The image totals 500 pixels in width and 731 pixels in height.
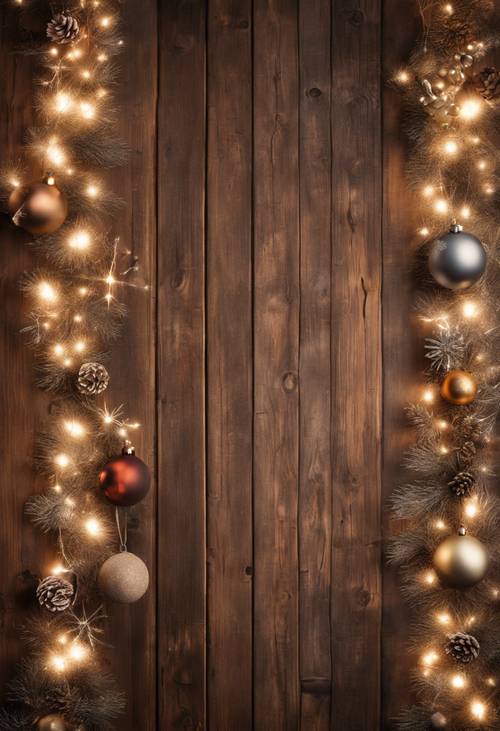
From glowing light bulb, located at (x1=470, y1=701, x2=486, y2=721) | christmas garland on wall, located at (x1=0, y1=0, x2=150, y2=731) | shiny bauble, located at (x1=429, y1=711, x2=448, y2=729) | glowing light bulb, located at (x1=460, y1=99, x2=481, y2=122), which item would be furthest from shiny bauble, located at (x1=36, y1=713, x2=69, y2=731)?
glowing light bulb, located at (x1=460, y1=99, x2=481, y2=122)

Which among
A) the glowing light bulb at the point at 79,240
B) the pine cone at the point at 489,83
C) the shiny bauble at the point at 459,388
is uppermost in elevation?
the pine cone at the point at 489,83

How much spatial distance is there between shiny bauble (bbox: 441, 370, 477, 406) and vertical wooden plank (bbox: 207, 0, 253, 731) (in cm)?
49

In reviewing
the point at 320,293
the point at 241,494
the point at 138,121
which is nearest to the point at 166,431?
the point at 241,494

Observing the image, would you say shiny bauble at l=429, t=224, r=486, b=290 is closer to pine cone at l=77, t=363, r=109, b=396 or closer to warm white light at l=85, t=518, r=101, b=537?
pine cone at l=77, t=363, r=109, b=396

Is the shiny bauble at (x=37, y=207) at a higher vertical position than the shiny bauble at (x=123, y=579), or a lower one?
higher

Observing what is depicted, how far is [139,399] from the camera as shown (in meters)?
1.46

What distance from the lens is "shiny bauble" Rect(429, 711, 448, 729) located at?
1.36m

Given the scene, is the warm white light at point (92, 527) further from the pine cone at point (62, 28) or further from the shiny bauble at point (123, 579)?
the pine cone at point (62, 28)

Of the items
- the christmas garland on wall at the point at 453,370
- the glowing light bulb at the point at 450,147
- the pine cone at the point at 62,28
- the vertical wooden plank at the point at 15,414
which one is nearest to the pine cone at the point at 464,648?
the christmas garland on wall at the point at 453,370

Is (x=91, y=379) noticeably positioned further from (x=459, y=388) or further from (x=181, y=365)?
(x=459, y=388)

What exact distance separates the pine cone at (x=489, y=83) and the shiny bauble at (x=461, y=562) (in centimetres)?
111

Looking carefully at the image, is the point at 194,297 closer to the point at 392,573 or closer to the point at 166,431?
the point at 166,431

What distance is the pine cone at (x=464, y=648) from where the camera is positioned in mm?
1352

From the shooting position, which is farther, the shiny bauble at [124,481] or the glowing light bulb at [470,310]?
the glowing light bulb at [470,310]
